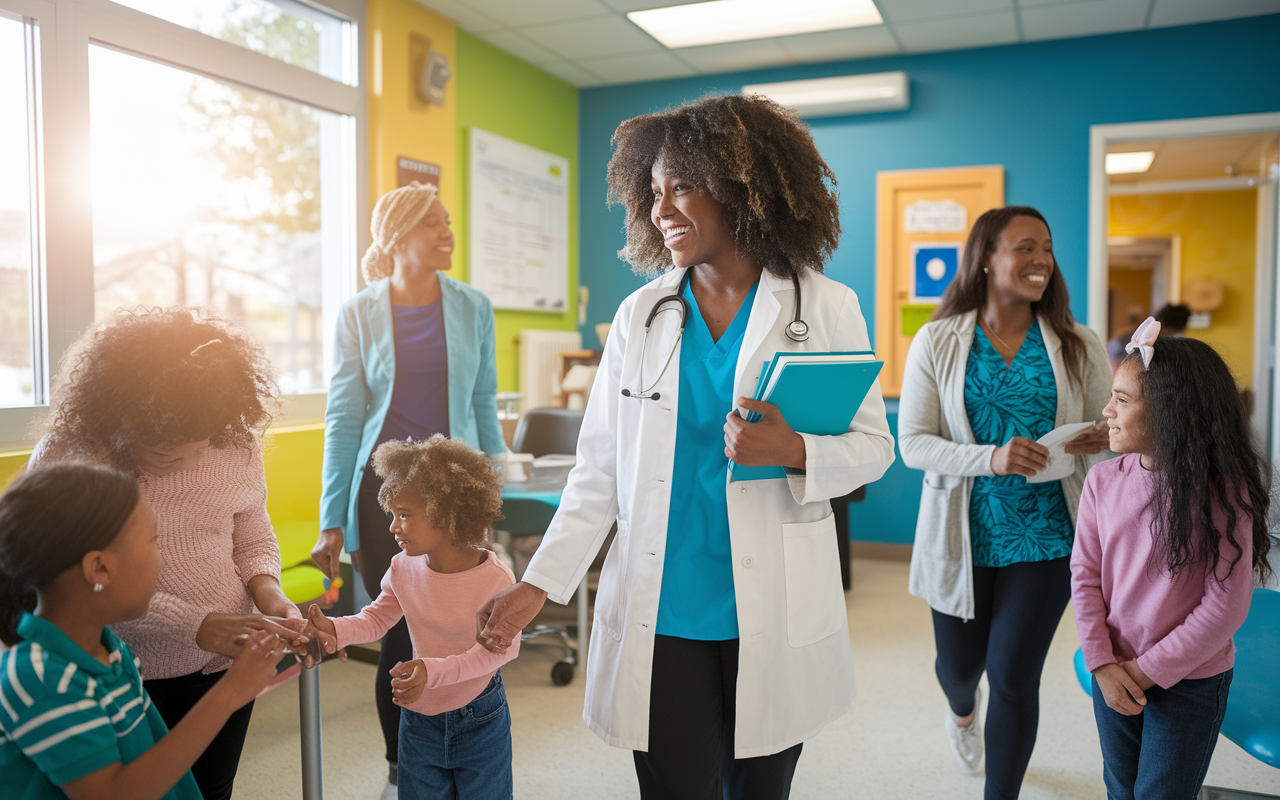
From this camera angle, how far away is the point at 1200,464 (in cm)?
146

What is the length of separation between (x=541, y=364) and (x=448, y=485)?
149 inches

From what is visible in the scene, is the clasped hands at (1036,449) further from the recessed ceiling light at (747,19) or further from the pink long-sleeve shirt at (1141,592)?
the recessed ceiling light at (747,19)

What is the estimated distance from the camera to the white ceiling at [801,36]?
4.24 metres

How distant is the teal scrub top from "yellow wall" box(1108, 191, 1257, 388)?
7.91m

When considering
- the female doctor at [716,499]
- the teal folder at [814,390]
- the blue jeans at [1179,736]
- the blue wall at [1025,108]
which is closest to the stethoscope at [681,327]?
the female doctor at [716,499]

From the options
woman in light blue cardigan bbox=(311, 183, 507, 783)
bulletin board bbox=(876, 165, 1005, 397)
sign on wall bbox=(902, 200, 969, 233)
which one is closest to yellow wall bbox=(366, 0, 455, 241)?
woman in light blue cardigan bbox=(311, 183, 507, 783)

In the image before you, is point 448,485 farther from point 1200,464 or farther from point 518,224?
point 518,224

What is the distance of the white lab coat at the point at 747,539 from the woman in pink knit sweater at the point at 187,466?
1.56ft

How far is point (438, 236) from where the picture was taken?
7.82 feet

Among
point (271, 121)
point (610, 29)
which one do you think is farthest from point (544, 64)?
point (271, 121)

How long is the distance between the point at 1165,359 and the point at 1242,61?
13.0 feet

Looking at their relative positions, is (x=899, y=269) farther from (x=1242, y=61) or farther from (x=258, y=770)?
(x=258, y=770)

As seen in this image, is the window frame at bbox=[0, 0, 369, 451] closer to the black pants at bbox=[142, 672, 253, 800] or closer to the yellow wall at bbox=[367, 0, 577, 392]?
the yellow wall at bbox=[367, 0, 577, 392]

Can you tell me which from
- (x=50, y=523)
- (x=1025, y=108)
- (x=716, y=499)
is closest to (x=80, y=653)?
(x=50, y=523)
